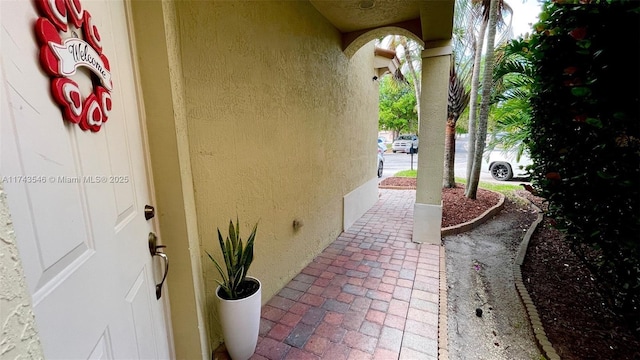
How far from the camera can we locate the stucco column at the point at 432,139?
3557 millimetres

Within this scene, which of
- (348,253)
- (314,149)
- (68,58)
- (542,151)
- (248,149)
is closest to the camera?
(68,58)

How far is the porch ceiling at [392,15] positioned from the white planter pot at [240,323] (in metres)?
3.15

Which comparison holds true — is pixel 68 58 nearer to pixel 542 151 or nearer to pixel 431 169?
pixel 542 151

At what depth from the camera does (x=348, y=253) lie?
359 cm

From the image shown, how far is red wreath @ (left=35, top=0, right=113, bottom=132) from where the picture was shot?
0.66 metres

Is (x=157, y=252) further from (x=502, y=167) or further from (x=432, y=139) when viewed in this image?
(x=502, y=167)

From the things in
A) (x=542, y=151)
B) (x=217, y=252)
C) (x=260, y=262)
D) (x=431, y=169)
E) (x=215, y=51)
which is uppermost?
(x=215, y=51)

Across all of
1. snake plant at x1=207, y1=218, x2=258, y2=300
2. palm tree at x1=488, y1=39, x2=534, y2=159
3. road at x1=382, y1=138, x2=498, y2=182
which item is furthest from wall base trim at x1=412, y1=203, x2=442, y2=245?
road at x1=382, y1=138, x2=498, y2=182

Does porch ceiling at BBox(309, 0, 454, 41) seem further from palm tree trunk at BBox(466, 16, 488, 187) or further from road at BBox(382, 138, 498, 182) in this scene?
road at BBox(382, 138, 498, 182)

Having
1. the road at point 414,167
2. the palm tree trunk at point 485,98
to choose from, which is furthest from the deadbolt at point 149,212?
the road at point 414,167

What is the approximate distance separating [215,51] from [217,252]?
139 cm

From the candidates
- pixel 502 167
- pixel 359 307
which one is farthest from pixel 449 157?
pixel 359 307

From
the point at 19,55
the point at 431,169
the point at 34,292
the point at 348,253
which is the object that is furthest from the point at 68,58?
the point at 431,169

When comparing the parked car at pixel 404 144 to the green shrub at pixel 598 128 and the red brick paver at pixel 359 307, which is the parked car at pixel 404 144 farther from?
the green shrub at pixel 598 128
